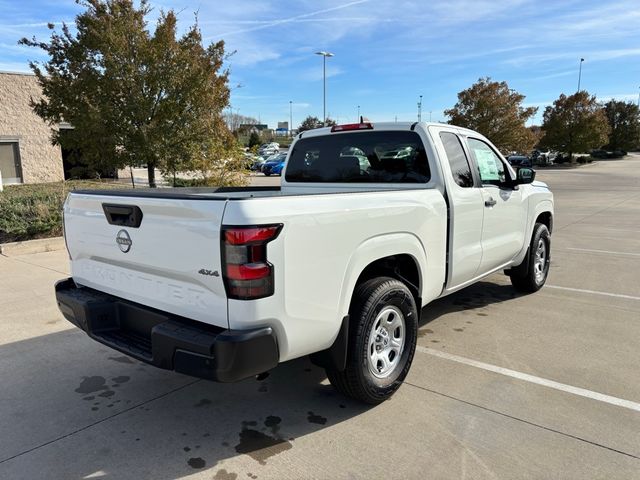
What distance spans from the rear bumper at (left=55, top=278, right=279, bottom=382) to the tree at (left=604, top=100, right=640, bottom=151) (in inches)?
3463

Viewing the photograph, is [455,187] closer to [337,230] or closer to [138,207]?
[337,230]

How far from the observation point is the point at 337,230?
2.79m

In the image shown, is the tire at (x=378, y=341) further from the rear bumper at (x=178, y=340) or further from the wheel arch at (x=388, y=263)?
the rear bumper at (x=178, y=340)

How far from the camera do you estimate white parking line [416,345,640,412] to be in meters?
3.37

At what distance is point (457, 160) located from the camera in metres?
4.30

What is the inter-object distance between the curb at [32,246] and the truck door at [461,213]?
7145mm

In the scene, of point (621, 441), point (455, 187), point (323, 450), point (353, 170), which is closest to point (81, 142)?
point (353, 170)

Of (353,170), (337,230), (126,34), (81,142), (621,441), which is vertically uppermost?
(126,34)

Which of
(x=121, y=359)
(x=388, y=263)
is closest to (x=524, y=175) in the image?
(x=388, y=263)

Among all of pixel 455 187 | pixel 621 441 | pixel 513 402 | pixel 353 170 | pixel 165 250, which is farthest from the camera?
pixel 353 170

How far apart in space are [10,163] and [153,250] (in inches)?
907

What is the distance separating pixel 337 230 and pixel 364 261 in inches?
14.3

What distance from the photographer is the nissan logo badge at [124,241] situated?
2922 millimetres

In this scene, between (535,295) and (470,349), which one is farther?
(535,295)
